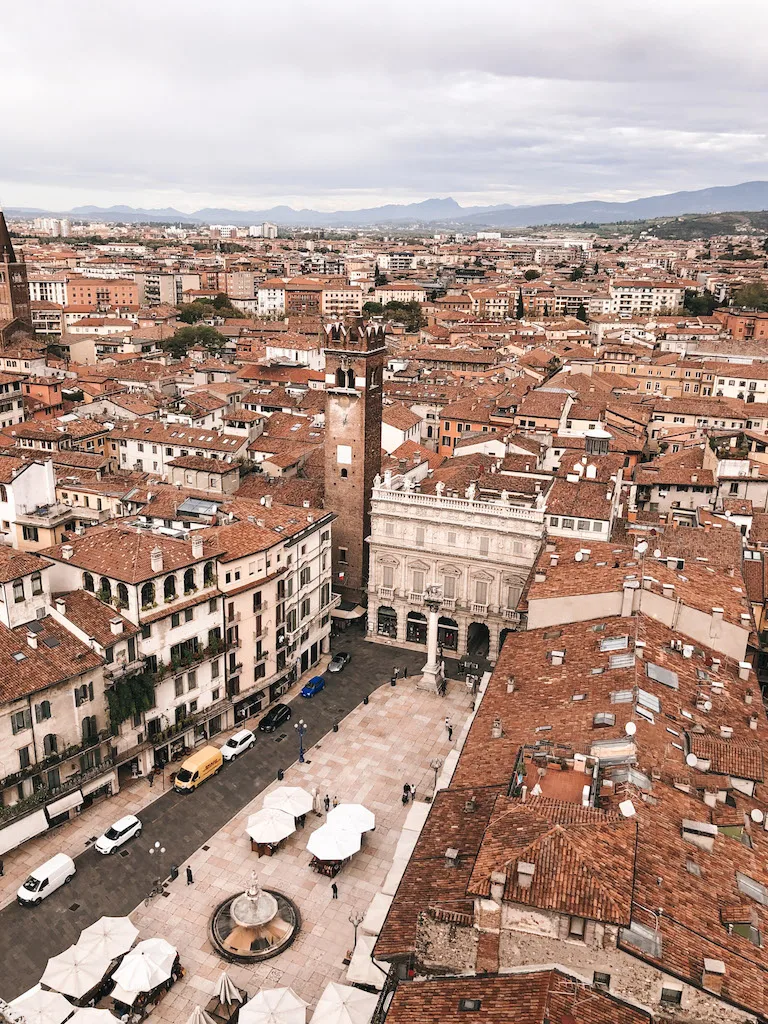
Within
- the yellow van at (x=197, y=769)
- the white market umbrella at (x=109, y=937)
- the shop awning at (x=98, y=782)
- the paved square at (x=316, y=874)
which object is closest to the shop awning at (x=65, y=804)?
the shop awning at (x=98, y=782)

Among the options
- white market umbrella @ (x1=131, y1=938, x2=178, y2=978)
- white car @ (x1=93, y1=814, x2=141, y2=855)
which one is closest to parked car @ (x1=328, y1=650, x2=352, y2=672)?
white car @ (x1=93, y1=814, x2=141, y2=855)

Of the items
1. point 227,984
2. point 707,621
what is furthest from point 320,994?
point 707,621

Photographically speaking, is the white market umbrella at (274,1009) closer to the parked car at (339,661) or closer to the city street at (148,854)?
the city street at (148,854)

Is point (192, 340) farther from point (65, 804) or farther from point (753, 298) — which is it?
point (753, 298)

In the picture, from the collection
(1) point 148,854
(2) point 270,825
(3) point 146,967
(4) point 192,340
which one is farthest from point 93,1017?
(4) point 192,340

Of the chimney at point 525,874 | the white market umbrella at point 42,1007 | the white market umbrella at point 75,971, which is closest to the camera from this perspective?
the chimney at point 525,874

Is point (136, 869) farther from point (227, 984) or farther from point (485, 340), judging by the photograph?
point (485, 340)
